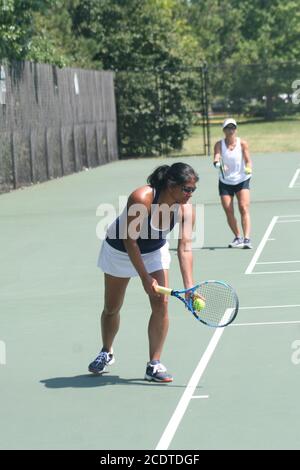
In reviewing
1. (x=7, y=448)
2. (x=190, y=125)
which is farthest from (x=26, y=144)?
(x=7, y=448)

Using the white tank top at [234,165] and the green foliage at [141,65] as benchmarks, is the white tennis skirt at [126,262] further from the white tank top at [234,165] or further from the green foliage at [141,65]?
the green foliage at [141,65]

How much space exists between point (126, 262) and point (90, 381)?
935 millimetres

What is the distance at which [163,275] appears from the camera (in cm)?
874

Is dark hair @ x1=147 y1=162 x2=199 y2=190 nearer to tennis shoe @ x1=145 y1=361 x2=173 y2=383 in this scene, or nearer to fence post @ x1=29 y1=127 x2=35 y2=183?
tennis shoe @ x1=145 y1=361 x2=173 y2=383

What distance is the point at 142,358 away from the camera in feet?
31.7

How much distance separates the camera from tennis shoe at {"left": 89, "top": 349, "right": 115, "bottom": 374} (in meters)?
9.09

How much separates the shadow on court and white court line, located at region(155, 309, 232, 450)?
0.82 feet

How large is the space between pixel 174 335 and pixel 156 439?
336 centimetres

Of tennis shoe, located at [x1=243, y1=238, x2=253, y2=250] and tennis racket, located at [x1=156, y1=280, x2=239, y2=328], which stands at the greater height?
tennis racket, located at [x1=156, y1=280, x2=239, y2=328]

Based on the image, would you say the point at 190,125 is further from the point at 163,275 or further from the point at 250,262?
the point at 163,275

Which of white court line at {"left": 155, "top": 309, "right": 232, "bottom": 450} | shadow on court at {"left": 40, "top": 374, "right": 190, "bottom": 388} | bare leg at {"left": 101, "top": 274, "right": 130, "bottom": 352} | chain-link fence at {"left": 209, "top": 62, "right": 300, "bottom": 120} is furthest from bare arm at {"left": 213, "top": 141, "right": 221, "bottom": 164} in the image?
chain-link fence at {"left": 209, "top": 62, "right": 300, "bottom": 120}

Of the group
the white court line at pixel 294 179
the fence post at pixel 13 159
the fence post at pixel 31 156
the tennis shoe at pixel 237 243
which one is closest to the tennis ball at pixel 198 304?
the tennis shoe at pixel 237 243

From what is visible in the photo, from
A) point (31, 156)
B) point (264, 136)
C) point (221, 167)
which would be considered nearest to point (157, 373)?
point (221, 167)

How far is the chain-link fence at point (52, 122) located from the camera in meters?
28.3
